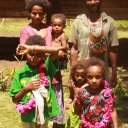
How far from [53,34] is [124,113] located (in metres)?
2.48

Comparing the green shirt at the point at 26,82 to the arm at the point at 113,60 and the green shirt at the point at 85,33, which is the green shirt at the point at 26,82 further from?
the arm at the point at 113,60

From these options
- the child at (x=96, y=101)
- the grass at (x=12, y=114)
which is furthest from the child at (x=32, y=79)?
the grass at (x=12, y=114)

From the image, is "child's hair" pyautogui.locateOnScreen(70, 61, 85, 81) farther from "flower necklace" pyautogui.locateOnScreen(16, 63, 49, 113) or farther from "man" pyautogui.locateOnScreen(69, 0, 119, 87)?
"flower necklace" pyautogui.locateOnScreen(16, 63, 49, 113)

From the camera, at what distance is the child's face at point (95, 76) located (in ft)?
12.1

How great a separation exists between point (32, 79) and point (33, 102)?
24 centimetres

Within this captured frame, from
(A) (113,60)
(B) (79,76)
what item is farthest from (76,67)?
(A) (113,60)

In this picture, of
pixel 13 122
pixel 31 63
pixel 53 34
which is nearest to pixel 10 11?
pixel 13 122

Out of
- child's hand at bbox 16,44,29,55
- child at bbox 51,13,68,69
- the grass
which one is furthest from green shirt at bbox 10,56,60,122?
the grass

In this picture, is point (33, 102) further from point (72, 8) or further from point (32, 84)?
point (72, 8)

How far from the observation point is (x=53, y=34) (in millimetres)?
4809

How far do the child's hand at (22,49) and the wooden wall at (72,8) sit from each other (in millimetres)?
6498

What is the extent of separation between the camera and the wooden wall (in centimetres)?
1009

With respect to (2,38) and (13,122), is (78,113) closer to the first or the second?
(13,122)

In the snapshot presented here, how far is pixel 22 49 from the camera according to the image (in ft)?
12.3
